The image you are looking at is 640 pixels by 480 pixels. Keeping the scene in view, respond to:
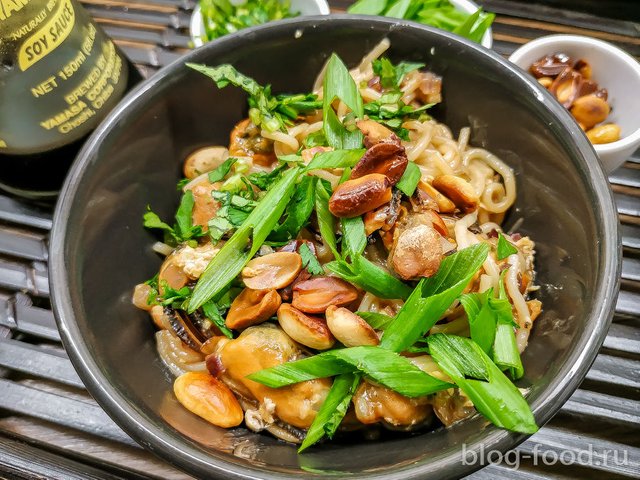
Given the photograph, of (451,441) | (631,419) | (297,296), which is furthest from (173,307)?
(631,419)

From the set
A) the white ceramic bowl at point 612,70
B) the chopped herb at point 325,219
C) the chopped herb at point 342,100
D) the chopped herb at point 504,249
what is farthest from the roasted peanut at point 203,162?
the white ceramic bowl at point 612,70

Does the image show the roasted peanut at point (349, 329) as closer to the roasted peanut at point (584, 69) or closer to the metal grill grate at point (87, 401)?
the metal grill grate at point (87, 401)

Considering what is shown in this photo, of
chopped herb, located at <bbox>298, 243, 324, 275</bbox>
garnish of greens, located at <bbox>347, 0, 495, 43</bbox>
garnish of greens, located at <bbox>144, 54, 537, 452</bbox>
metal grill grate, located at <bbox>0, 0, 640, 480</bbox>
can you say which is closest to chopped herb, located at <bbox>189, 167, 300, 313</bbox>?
garnish of greens, located at <bbox>144, 54, 537, 452</bbox>

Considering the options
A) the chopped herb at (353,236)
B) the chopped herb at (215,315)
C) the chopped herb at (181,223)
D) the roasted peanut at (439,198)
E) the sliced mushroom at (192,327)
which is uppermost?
the roasted peanut at (439,198)

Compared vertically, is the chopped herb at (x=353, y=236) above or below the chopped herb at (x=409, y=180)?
below

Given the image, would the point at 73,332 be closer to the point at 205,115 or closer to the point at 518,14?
the point at 205,115

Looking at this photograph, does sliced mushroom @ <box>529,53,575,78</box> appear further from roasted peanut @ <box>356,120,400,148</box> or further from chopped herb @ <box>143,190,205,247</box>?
chopped herb @ <box>143,190,205,247</box>

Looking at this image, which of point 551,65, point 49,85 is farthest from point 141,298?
point 551,65
